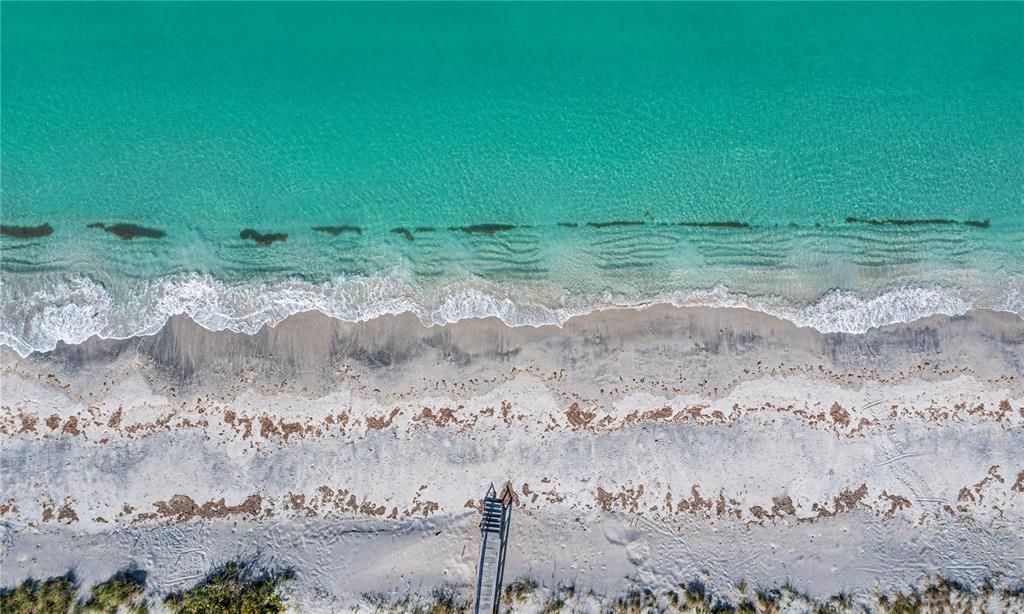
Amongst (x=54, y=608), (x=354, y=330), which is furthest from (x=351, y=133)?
(x=54, y=608)

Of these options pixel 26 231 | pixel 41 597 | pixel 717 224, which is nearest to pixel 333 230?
pixel 26 231

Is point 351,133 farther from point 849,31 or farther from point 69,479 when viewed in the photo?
point 849,31

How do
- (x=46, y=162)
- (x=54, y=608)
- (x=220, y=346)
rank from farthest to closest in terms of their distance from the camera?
1. (x=46, y=162)
2. (x=220, y=346)
3. (x=54, y=608)

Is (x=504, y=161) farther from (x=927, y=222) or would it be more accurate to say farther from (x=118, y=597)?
(x=118, y=597)

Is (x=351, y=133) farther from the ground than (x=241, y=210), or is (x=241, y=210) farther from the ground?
(x=351, y=133)

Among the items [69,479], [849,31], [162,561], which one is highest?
[849,31]

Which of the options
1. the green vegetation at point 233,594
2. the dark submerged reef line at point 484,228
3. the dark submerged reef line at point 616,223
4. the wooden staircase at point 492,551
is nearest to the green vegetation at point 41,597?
the green vegetation at point 233,594

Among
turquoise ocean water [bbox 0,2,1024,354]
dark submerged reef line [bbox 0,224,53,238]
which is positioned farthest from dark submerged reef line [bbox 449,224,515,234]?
dark submerged reef line [bbox 0,224,53,238]
